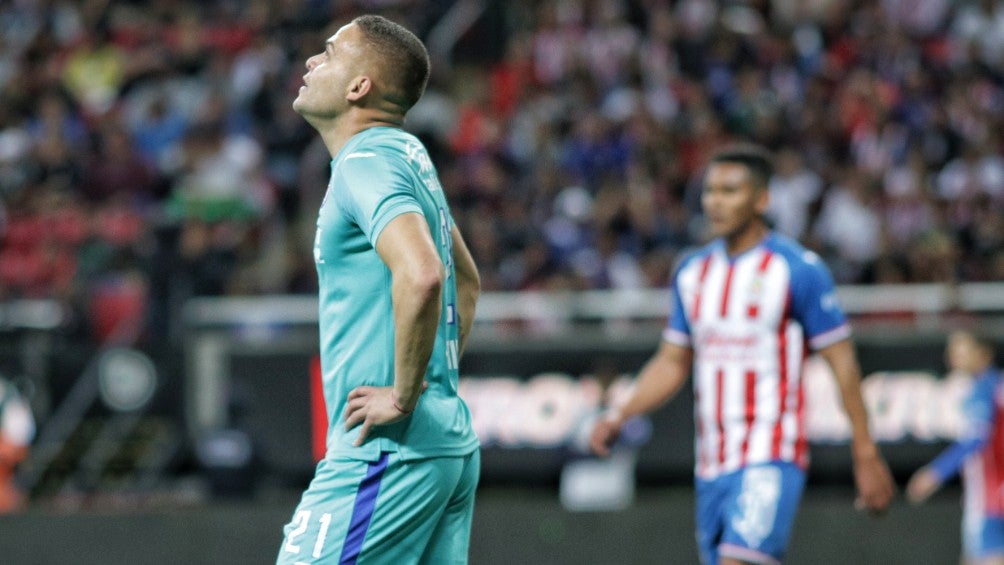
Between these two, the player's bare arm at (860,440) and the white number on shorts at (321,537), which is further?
the player's bare arm at (860,440)

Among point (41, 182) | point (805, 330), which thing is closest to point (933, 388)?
point (805, 330)

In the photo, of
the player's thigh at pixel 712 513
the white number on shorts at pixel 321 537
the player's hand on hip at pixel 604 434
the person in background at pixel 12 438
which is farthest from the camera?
the person in background at pixel 12 438

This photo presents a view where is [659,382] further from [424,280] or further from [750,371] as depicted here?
A: [424,280]

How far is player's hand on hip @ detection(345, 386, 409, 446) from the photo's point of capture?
158 inches

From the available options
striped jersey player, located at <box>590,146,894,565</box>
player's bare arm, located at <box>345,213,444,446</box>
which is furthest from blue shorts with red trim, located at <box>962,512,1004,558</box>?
player's bare arm, located at <box>345,213,444,446</box>

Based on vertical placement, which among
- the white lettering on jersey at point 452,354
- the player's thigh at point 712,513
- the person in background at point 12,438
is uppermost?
the white lettering on jersey at point 452,354

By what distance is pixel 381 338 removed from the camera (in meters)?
4.10

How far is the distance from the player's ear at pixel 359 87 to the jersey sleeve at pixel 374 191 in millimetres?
206

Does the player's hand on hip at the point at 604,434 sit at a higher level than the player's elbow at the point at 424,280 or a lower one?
lower

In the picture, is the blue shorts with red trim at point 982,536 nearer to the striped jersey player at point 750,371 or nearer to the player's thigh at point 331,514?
the striped jersey player at point 750,371

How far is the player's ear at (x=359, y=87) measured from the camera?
4254mm

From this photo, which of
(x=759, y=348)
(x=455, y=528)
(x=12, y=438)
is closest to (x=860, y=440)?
(x=759, y=348)

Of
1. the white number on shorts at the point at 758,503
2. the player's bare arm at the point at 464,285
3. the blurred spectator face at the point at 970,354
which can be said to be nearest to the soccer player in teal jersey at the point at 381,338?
the player's bare arm at the point at 464,285

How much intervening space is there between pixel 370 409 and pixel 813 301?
302 cm
